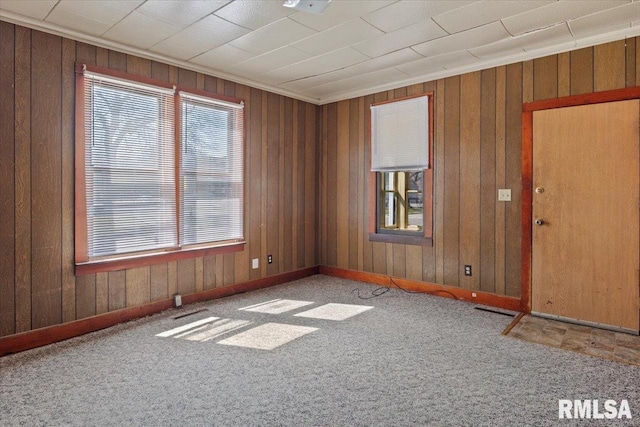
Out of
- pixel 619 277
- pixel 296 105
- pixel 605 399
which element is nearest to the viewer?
pixel 605 399

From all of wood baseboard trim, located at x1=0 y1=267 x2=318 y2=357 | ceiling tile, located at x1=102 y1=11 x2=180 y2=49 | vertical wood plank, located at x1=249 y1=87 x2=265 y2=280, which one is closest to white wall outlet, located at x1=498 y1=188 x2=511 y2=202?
vertical wood plank, located at x1=249 y1=87 x2=265 y2=280

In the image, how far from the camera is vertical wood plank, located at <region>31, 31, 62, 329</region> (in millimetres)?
2840

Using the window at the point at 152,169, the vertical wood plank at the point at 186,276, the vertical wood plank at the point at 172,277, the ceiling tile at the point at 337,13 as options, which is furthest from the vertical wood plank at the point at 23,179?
the ceiling tile at the point at 337,13

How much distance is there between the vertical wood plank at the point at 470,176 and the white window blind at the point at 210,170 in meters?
2.43

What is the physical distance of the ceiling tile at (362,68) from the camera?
11.7 ft

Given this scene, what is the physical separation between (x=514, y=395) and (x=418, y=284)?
2196 millimetres

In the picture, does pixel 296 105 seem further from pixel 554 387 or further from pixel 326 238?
pixel 554 387

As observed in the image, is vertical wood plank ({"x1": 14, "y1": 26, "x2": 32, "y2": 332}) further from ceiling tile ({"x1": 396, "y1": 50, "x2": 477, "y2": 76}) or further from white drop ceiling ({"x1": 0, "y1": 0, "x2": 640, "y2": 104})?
ceiling tile ({"x1": 396, "y1": 50, "x2": 477, "y2": 76})

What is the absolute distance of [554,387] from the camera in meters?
2.18

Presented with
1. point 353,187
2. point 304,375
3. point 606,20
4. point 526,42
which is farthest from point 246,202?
point 606,20

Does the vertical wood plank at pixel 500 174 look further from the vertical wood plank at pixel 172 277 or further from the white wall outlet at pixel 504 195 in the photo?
the vertical wood plank at pixel 172 277

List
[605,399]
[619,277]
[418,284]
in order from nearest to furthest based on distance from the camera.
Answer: [605,399] → [619,277] → [418,284]

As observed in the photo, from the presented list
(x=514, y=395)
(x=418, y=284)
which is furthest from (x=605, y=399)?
(x=418, y=284)

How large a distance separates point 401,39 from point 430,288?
260 cm
